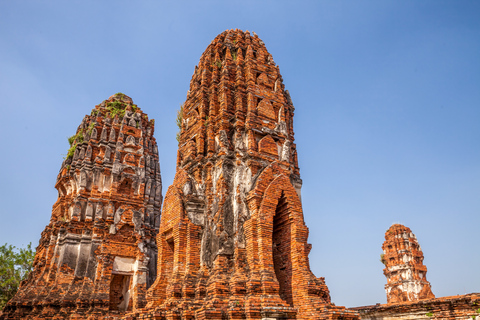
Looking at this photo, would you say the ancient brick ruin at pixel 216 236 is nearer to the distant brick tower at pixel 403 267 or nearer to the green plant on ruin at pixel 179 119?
the green plant on ruin at pixel 179 119

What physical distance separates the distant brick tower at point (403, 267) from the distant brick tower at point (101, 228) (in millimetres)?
19012

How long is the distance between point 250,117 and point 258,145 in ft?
2.67

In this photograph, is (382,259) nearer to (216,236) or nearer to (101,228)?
(101,228)

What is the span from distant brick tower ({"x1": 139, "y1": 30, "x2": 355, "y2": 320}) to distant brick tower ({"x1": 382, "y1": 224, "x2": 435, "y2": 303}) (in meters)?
22.0

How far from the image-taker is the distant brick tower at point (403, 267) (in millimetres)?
28609

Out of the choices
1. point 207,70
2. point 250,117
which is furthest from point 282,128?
point 207,70

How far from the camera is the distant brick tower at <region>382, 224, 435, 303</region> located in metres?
28.6

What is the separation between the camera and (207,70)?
12062mm

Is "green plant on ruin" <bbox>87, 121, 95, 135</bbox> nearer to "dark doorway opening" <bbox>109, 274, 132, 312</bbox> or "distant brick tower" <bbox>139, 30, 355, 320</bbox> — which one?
"dark doorway opening" <bbox>109, 274, 132, 312</bbox>

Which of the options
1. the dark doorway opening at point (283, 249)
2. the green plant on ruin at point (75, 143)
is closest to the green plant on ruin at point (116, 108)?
the green plant on ruin at point (75, 143)

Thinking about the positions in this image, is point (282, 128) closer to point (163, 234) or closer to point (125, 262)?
point (163, 234)

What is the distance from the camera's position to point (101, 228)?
62.5 ft

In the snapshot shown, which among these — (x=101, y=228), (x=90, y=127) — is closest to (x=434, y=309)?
(x=101, y=228)

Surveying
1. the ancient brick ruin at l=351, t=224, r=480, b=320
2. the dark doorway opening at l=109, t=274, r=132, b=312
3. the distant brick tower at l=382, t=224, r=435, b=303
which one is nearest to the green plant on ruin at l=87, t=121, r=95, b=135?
the dark doorway opening at l=109, t=274, r=132, b=312
